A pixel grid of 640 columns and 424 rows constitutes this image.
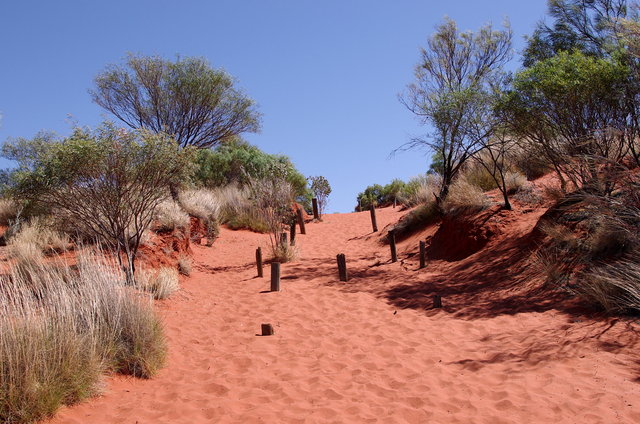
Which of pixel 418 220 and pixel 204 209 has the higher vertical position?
pixel 204 209

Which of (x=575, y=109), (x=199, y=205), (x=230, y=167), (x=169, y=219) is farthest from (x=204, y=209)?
(x=575, y=109)

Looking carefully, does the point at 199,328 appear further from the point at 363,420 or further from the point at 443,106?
the point at 443,106

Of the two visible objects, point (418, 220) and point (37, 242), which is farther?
point (418, 220)

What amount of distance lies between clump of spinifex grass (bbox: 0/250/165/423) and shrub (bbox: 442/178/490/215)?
1002 centimetres

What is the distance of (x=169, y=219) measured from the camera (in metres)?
13.4

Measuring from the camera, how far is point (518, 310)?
8500 millimetres

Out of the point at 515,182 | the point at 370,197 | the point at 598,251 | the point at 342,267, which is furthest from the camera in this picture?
the point at 370,197

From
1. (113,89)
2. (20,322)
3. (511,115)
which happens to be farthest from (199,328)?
(113,89)

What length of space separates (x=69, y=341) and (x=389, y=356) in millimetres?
4032

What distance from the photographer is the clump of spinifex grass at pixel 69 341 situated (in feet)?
15.2

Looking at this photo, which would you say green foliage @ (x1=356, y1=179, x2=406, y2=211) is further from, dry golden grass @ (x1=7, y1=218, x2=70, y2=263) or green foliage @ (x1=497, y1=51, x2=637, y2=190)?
dry golden grass @ (x1=7, y1=218, x2=70, y2=263)

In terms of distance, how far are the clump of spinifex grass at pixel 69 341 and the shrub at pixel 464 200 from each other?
10.0m

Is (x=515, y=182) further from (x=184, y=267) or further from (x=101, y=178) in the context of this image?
(x=101, y=178)

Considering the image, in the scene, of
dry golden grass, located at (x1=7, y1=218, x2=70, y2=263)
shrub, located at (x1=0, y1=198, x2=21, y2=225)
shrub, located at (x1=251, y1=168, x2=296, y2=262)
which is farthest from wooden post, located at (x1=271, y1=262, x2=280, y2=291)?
shrub, located at (x1=0, y1=198, x2=21, y2=225)
